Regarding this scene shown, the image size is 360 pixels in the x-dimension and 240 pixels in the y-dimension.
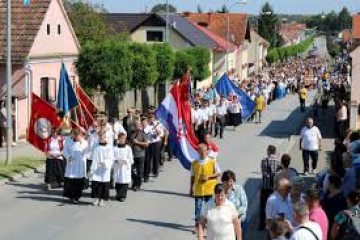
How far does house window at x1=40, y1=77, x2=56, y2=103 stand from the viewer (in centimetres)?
3428

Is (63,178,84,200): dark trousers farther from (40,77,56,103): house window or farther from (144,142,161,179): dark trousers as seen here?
(40,77,56,103): house window

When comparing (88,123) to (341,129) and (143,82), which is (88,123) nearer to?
(341,129)

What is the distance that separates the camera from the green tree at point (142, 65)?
1505 inches

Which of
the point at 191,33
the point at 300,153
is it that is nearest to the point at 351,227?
the point at 300,153

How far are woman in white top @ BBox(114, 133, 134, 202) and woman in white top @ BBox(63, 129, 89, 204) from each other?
688 millimetres

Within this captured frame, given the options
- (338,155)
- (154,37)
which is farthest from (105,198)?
(154,37)

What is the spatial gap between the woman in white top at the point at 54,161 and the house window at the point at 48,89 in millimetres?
14107

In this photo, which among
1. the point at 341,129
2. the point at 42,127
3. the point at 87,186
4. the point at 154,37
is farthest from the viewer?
the point at 154,37

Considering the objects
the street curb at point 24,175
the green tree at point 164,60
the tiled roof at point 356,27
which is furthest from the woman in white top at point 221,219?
the green tree at point 164,60

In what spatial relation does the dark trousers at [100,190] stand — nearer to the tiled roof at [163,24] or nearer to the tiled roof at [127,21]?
the tiled roof at [163,24]

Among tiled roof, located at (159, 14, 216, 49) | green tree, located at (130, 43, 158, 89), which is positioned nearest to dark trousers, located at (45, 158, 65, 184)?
green tree, located at (130, 43, 158, 89)

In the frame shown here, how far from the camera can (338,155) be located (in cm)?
1462

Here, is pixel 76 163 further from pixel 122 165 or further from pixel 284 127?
pixel 284 127

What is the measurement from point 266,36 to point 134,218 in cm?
12401
